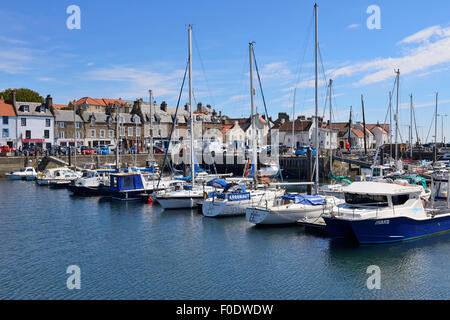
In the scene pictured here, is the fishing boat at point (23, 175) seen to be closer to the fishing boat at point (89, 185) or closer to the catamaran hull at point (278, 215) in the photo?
the fishing boat at point (89, 185)

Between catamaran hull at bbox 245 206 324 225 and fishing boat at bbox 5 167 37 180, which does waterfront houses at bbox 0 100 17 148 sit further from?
catamaran hull at bbox 245 206 324 225

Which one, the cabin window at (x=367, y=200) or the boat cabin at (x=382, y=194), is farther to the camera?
the cabin window at (x=367, y=200)

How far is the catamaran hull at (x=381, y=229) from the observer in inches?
887

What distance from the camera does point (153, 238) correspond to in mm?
26031

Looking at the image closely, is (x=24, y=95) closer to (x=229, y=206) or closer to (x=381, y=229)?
(x=229, y=206)

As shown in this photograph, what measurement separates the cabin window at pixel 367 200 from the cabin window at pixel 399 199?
18.7 inches

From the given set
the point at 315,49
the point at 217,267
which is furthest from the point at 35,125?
the point at 217,267

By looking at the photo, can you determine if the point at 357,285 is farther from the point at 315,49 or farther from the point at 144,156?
the point at 144,156

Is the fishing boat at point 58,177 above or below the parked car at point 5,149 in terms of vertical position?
below

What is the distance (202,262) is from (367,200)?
9.94 m

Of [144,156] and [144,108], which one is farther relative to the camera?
[144,108]

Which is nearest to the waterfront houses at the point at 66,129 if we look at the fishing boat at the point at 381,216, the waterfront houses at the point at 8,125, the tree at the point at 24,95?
the waterfront houses at the point at 8,125

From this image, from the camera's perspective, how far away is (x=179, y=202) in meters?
35.1
